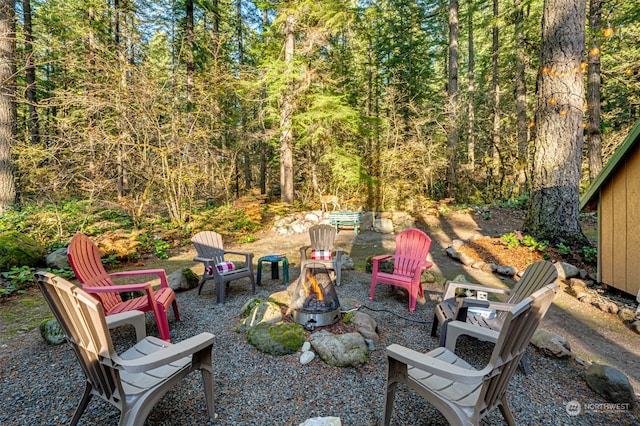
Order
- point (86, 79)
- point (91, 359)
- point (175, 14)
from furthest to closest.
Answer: point (175, 14) < point (86, 79) < point (91, 359)

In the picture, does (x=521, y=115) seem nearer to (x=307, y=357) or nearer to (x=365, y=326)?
(x=365, y=326)

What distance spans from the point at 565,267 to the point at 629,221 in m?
1.12

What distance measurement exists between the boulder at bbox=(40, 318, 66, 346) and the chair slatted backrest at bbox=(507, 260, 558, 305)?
4206 mm

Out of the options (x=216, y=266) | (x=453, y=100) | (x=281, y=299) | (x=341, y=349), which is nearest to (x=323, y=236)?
(x=281, y=299)

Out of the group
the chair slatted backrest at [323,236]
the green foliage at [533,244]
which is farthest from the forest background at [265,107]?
the chair slatted backrest at [323,236]

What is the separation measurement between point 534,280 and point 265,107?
9320 millimetres

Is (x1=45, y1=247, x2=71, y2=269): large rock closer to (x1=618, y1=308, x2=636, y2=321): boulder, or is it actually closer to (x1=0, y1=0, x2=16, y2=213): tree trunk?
(x1=0, y1=0, x2=16, y2=213): tree trunk

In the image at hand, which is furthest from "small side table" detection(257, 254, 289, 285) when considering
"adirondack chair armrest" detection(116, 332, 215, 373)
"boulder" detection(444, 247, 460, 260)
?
"boulder" detection(444, 247, 460, 260)

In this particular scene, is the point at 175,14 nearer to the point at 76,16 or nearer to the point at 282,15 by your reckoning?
the point at 76,16

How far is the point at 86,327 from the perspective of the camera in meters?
1.54

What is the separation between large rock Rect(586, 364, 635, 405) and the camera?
6.70 feet

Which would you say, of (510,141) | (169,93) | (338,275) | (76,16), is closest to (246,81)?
(169,93)

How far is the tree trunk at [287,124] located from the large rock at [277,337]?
24.7 ft

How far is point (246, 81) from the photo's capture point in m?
9.41
